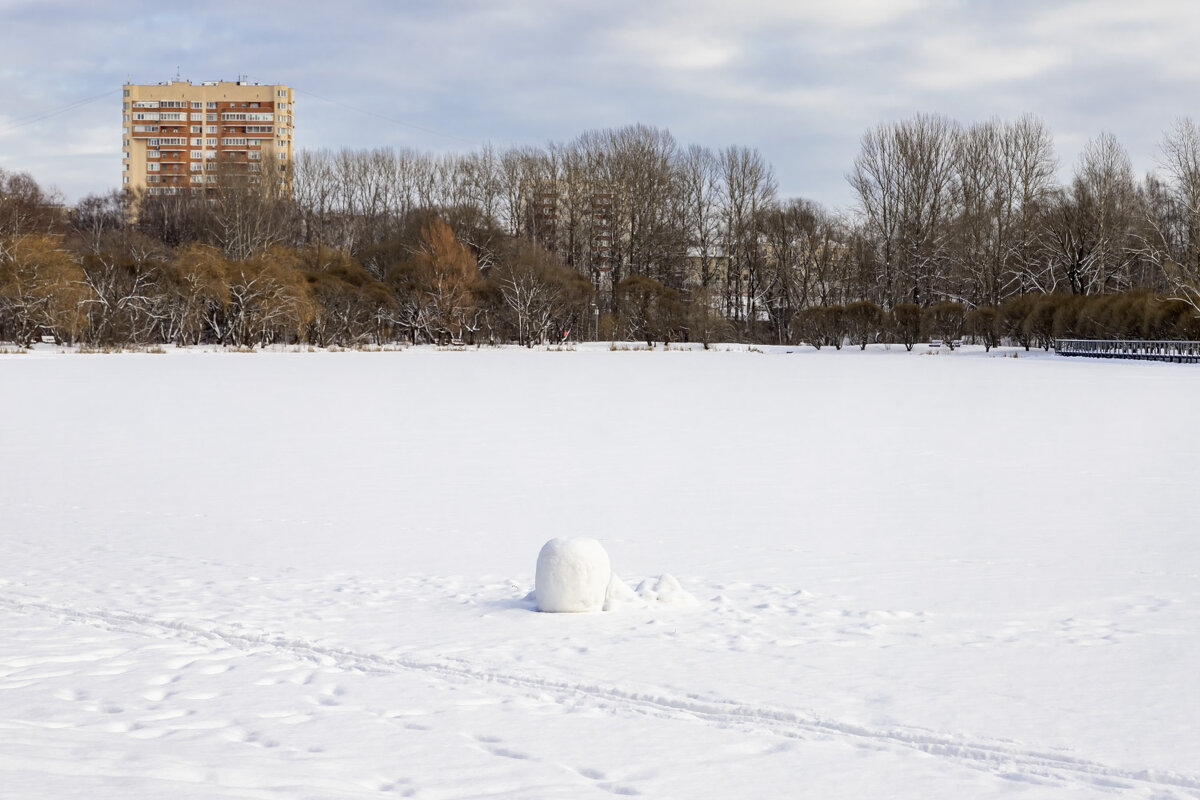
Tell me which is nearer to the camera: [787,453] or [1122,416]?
[787,453]

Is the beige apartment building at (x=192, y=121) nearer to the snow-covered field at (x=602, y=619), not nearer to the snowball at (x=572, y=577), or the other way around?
the snow-covered field at (x=602, y=619)

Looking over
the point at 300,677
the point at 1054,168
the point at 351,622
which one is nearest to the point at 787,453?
the point at 351,622

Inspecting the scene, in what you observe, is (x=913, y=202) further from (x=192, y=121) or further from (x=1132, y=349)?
(x=192, y=121)

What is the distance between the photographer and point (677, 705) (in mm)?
5207

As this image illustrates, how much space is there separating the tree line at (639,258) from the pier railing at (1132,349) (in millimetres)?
1018

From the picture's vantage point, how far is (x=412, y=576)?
7934mm

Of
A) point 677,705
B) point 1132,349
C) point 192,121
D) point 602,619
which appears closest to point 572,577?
point 602,619

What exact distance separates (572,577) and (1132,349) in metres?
41.7

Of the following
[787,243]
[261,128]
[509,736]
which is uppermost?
[261,128]

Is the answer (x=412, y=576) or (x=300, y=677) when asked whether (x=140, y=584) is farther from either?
(x=300, y=677)

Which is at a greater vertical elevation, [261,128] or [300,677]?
[261,128]

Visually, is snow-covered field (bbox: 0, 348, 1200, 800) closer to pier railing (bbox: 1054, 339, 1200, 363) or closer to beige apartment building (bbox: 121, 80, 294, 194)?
pier railing (bbox: 1054, 339, 1200, 363)

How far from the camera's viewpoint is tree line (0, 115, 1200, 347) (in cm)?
5028

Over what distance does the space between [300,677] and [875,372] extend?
31097 mm
